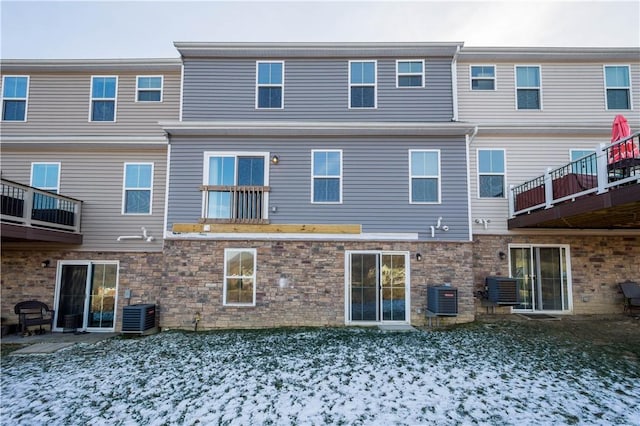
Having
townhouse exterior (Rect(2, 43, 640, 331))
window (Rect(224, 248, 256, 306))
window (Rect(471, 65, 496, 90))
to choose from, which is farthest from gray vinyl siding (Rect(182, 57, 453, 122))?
window (Rect(224, 248, 256, 306))

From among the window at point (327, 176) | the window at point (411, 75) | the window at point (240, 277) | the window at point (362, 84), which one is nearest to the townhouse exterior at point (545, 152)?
the window at point (411, 75)

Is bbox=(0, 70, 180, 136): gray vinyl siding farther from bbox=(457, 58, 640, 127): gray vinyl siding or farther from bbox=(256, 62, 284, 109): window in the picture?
bbox=(457, 58, 640, 127): gray vinyl siding

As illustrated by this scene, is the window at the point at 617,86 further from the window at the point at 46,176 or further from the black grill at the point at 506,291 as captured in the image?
the window at the point at 46,176

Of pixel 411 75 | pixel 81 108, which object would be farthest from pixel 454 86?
pixel 81 108

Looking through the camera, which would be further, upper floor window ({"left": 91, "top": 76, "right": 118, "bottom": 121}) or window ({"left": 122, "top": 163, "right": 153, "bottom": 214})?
upper floor window ({"left": 91, "top": 76, "right": 118, "bottom": 121})

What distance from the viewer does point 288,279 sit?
8062mm

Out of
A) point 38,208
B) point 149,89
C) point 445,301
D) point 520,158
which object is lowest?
point 445,301

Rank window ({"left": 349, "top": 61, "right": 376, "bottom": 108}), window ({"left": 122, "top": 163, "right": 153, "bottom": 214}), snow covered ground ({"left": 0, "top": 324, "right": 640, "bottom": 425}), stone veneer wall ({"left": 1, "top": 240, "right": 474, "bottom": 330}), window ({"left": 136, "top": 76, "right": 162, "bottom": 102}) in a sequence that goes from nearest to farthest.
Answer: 1. snow covered ground ({"left": 0, "top": 324, "right": 640, "bottom": 425})
2. stone veneer wall ({"left": 1, "top": 240, "right": 474, "bottom": 330})
3. window ({"left": 349, "top": 61, "right": 376, "bottom": 108})
4. window ({"left": 122, "top": 163, "right": 153, "bottom": 214})
5. window ({"left": 136, "top": 76, "right": 162, "bottom": 102})

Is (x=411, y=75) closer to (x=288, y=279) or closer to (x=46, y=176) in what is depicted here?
(x=288, y=279)

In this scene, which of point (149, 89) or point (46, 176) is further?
point (149, 89)

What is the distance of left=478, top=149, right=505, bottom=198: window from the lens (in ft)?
30.3

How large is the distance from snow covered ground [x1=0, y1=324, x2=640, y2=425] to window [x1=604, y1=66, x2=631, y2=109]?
7613 millimetres

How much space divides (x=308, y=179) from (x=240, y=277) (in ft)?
10.2

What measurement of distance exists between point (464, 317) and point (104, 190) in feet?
34.5
